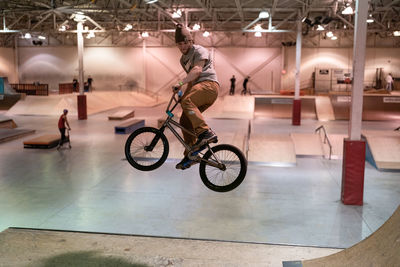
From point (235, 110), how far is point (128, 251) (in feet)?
69.0

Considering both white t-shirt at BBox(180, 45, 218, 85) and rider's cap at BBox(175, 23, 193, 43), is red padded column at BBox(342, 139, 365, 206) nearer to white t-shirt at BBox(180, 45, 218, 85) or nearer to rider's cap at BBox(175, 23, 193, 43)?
white t-shirt at BBox(180, 45, 218, 85)

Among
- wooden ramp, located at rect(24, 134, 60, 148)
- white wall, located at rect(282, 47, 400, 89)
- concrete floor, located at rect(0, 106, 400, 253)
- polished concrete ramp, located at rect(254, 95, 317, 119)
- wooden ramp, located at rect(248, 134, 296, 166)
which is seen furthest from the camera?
white wall, located at rect(282, 47, 400, 89)

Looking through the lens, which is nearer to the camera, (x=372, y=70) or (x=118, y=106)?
(x=118, y=106)

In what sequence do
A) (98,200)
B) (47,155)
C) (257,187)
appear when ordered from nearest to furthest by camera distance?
(98,200) → (257,187) → (47,155)

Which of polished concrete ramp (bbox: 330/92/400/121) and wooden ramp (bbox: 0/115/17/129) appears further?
polished concrete ramp (bbox: 330/92/400/121)

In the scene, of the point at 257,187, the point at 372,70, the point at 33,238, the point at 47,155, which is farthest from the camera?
the point at 372,70

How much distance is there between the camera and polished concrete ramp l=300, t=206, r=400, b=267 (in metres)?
4.83

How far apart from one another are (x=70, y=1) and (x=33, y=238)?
1917 centimetres

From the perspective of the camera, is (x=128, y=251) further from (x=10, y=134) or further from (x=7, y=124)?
(x=7, y=124)

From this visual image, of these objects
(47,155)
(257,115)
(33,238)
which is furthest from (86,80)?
(33,238)

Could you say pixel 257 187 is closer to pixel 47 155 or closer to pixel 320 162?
pixel 320 162

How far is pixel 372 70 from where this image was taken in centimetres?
3584

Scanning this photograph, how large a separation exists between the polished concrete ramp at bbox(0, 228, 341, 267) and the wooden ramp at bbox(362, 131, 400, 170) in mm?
6909

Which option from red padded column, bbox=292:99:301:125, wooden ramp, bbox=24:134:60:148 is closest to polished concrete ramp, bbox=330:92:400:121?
red padded column, bbox=292:99:301:125
